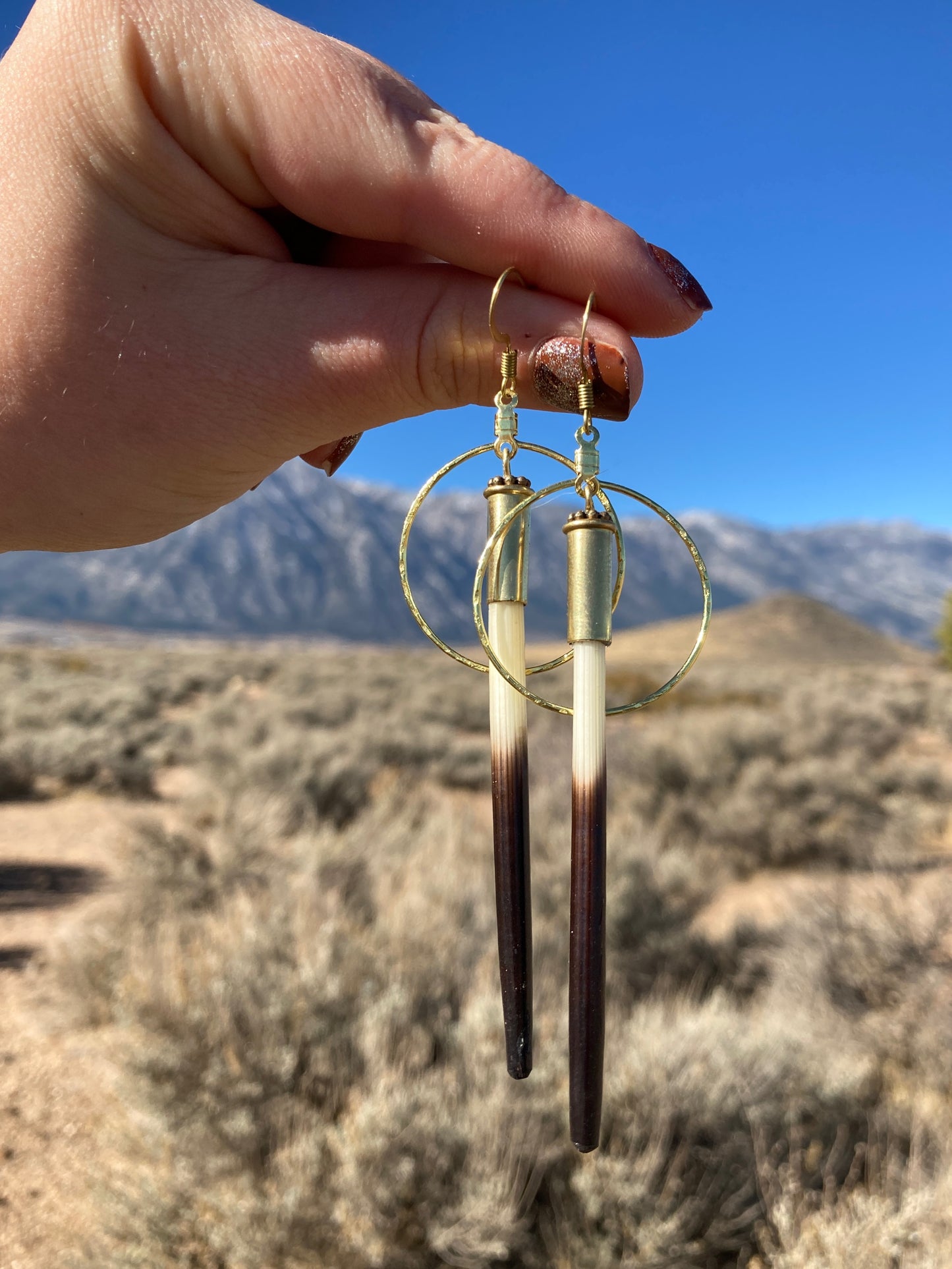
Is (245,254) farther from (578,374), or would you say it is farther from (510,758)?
(510,758)

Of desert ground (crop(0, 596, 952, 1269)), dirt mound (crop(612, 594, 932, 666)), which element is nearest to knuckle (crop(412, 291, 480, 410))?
desert ground (crop(0, 596, 952, 1269))

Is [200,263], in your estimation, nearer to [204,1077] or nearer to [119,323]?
[119,323]

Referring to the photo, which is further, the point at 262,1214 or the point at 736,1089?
the point at 736,1089

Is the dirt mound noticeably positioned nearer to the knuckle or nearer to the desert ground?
the desert ground

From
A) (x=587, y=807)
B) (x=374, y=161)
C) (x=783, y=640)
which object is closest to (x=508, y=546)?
(x=587, y=807)

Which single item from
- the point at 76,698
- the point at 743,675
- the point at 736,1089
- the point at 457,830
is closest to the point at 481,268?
the point at 736,1089

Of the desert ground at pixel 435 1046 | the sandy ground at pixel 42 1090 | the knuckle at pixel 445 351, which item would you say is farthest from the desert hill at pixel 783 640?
the knuckle at pixel 445 351

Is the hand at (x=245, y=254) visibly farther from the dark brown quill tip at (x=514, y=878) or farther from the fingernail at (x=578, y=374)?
the dark brown quill tip at (x=514, y=878)
